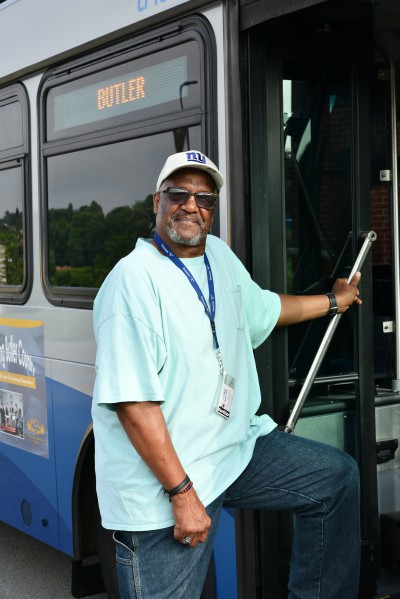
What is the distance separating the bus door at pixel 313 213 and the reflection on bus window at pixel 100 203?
0.37 metres

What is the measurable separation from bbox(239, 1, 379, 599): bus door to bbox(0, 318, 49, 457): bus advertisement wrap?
5.02ft

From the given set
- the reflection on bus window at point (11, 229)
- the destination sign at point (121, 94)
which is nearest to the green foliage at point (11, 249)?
the reflection on bus window at point (11, 229)

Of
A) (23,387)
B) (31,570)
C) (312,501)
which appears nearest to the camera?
(312,501)

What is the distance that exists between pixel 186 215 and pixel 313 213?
90 centimetres

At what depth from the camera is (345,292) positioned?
12.4 feet

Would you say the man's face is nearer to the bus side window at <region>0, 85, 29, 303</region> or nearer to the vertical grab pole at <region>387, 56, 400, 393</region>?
the vertical grab pole at <region>387, 56, 400, 393</region>

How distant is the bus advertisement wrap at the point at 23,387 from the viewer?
483cm

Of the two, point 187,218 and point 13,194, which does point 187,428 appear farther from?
point 13,194

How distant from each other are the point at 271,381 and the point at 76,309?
1248mm

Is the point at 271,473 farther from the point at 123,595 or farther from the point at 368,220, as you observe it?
the point at 368,220

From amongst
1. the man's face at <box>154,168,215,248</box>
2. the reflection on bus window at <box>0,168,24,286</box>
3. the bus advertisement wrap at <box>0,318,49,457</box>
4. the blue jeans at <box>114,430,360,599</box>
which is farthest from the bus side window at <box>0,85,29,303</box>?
the blue jeans at <box>114,430,360,599</box>

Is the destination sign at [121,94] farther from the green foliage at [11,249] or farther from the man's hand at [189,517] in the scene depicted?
the man's hand at [189,517]

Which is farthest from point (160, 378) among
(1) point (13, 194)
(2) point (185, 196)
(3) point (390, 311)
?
(1) point (13, 194)

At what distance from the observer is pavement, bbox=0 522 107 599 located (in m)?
5.23
